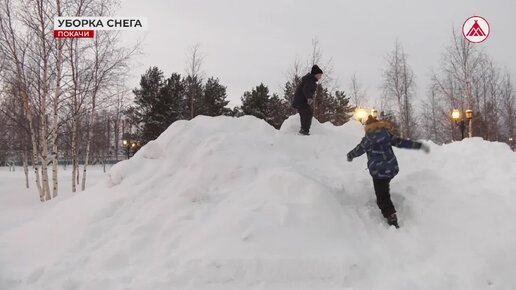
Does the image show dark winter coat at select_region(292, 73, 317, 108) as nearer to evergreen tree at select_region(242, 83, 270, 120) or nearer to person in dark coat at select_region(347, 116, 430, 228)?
person in dark coat at select_region(347, 116, 430, 228)

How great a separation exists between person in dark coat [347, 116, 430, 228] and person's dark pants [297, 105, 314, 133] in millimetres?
2556

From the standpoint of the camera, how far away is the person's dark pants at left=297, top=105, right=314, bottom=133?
7.60 m

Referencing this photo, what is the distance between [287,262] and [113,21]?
15.2 m

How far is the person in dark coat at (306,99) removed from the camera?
300 inches

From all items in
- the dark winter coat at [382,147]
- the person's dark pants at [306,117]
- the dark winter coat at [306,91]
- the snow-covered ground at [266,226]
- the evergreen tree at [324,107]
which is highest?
the evergreen tree at [324,107]

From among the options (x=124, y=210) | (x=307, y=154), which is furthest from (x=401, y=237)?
(x=124, y=210)

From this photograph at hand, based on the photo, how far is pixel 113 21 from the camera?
15.9 metres

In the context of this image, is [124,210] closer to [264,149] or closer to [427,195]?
[264,149]

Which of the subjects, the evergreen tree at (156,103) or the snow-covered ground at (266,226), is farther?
the evergreen tree at (156,103)

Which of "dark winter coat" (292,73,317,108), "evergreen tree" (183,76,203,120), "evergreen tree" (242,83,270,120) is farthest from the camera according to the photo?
"evergreen tree" (242,83,270,120)

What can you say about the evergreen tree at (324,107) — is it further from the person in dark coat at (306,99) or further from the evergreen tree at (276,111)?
the person in dark coat at (306,99)

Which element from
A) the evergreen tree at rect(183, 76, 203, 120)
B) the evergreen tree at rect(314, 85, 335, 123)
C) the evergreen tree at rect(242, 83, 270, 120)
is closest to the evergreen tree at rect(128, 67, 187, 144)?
the evergreen tree at rect(183, 76, 203, 120)

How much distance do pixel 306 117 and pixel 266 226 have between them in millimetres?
3643

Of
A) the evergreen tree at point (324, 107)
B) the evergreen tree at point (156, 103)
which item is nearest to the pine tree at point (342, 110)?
the evergreen tree at point (324, 107)
